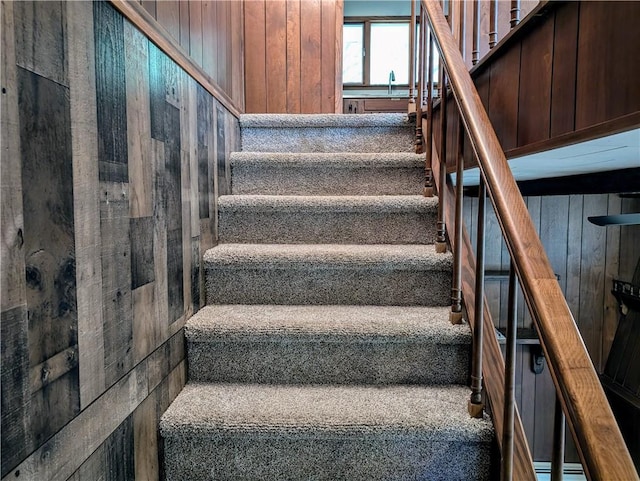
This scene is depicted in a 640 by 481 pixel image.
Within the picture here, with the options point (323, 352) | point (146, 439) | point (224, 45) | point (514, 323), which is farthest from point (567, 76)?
point (224, 45)

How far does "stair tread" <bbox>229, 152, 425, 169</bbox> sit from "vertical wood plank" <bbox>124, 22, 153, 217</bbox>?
2.84ft

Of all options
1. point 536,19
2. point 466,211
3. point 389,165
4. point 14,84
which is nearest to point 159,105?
point 14,84

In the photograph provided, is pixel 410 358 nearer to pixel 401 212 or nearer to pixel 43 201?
pixel 401 212

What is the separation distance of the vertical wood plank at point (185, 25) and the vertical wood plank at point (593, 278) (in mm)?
2936

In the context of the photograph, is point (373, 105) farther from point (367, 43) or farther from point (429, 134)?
point (429, 134)

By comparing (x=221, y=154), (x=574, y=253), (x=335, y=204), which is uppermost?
(x=221, y=154)

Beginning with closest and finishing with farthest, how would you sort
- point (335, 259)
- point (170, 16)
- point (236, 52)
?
point (170, 16) → point (335, 259) → point (236, 52)

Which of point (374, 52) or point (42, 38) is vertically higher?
point (374, 52)

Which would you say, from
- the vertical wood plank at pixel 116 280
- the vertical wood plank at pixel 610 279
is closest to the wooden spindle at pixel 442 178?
the vertical wood plank at pixel 116 280

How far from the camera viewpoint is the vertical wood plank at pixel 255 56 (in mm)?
2844

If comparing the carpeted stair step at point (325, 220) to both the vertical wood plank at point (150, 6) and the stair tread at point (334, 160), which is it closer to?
the stair tread at point (334, 160)

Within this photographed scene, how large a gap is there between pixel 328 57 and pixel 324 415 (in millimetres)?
2605

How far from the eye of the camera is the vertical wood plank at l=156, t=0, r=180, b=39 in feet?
3.62

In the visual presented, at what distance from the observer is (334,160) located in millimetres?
1846
